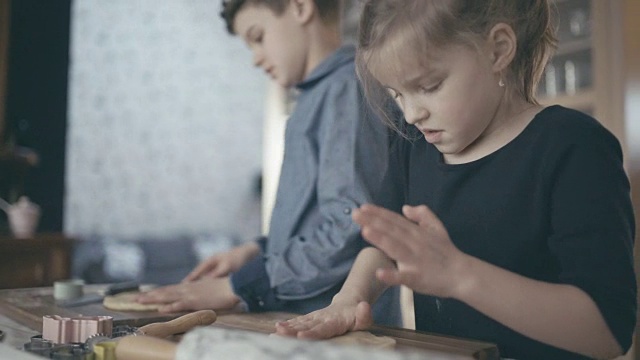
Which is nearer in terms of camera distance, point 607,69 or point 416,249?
point 416,249

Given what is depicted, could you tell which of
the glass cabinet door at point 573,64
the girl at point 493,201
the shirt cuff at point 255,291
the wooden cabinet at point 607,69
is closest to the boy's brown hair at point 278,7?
the girl at point 493,201

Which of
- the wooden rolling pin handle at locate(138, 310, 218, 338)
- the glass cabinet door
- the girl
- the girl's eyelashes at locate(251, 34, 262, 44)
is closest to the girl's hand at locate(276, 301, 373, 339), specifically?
the girl

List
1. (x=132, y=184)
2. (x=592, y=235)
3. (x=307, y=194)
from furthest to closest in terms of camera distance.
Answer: (x=132, y=184) → (x=307, y=194) → (x=592, y=235)

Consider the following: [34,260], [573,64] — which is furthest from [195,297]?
[573,64]

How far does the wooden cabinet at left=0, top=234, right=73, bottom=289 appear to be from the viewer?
8.96 ft

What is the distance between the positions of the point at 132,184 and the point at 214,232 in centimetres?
81

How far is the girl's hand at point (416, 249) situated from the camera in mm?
619

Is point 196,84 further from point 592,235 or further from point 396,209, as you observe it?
point 592,235

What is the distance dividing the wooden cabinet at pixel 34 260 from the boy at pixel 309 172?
74.2 inches

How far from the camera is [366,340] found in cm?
69

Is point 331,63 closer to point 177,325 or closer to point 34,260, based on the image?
point 177,325

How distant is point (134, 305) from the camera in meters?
1.04

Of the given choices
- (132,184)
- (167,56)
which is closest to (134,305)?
(132,184)

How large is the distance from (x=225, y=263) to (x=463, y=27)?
0.72m
